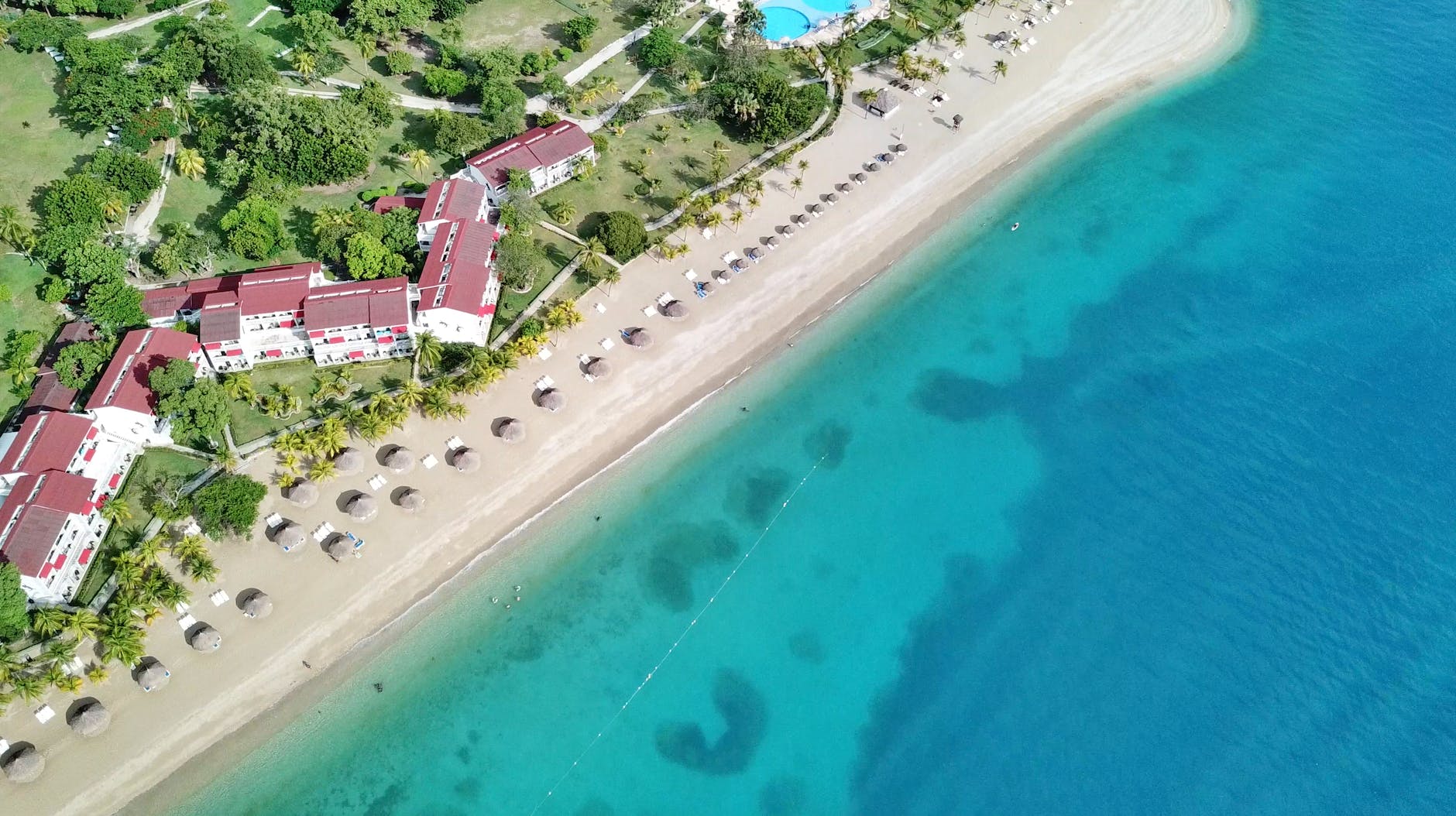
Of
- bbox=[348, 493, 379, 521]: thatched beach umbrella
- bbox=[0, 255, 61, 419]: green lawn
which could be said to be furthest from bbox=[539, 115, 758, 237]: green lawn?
bbox=[0, 255, 61, 419]: green lawn

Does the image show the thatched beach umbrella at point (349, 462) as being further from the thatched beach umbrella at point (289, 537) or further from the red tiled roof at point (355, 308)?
the red tiled roof at point (355, 308)

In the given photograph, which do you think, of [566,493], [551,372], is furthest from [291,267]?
[566,493]

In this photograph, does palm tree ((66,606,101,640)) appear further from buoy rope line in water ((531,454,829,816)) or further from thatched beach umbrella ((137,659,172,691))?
buoy rope line in water ((531,454,829,816))

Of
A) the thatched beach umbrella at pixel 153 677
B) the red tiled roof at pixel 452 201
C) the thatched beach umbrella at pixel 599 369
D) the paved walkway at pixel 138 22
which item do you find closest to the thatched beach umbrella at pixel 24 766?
the thatched beach umbrella at pixel 153 677

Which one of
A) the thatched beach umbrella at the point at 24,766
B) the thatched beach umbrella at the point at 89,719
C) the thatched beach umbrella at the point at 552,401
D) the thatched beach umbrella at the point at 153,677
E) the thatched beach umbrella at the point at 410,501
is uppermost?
the thatched beach umbrella at the point at 552,401

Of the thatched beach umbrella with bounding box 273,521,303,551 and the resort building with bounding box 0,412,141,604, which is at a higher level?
the resort building with bounding box 0,412,141,604
